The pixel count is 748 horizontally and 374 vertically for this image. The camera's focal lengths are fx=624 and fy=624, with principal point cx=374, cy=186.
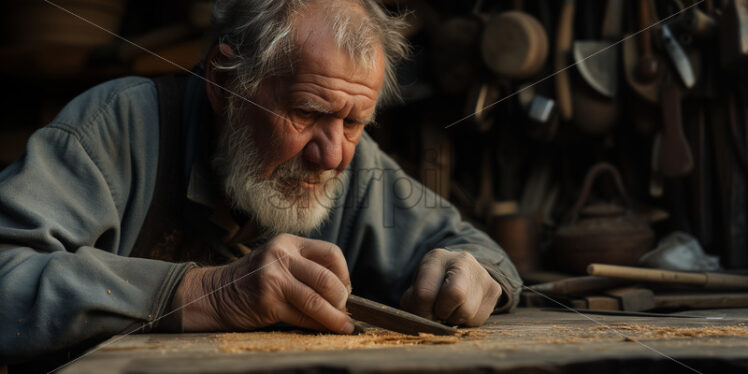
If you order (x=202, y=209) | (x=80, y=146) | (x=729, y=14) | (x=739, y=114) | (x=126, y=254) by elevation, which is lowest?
(x=126, y=254)

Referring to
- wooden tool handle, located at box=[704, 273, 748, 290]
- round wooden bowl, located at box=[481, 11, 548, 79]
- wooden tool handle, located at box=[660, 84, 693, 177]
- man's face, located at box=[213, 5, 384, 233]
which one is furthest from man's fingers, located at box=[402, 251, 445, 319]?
round wooden bowl, located at box=[481, 11, 548, 79]

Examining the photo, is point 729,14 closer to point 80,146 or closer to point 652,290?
point 652,290

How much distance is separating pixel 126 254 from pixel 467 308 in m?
1.07

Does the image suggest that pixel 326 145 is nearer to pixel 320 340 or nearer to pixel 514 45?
pixel 320 340

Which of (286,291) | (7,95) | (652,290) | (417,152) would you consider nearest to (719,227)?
(652,290)

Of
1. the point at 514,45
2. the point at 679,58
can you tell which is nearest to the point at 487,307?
the point at 679,58

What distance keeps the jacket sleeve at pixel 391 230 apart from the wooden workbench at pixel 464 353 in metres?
0.73

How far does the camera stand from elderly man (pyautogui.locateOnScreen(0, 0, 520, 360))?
142cm

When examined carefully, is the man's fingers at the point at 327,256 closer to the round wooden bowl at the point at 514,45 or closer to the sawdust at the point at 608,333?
the sawdust at the point at 608,333

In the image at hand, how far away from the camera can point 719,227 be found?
9.50ft

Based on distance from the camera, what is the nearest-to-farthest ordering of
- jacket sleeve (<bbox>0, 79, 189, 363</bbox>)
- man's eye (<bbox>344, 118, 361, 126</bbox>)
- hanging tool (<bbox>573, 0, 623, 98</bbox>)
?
1. jacket sleeve (<bbox>0, 79, 189, 363</bbox>)
2. man's eye (<bbox>344, 118, 361, 126</bbox>)
3. hanging tool (<bbox>573, 0, 623, 98</bbox>)

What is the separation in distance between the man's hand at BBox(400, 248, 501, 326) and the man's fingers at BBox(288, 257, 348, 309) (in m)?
0.26

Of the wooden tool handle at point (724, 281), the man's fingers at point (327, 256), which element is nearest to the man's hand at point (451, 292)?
the man's fingers at point (327, 256)

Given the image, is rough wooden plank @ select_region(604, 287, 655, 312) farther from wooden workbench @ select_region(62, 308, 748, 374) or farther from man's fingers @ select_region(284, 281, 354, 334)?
man's fingers @ select_region(284, 281, 354, 334)
